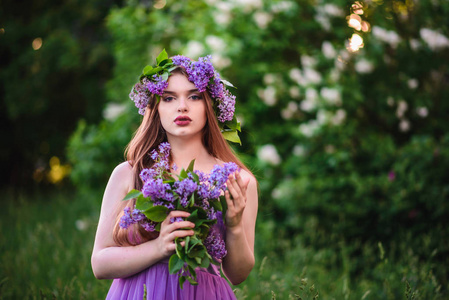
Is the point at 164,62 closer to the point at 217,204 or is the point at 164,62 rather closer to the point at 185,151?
the point at 185,151

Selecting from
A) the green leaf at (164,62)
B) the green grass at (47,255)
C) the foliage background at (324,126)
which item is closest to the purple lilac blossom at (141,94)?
the green leaf at (164,62)

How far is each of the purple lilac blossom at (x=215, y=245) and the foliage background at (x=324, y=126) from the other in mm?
1644

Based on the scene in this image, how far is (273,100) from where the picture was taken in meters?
5.29

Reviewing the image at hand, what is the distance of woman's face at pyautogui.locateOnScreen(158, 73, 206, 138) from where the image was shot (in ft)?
6.21

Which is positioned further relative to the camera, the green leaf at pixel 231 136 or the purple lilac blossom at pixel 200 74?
the green leaf at pixel 231 136

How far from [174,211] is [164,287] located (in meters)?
0.37

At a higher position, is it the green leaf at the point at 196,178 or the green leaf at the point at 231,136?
the green leaf at the point at 196,178

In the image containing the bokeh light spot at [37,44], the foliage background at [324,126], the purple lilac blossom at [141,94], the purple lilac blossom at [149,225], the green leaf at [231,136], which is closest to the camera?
the purple lilac blossom at [149,225]

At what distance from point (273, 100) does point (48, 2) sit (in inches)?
212

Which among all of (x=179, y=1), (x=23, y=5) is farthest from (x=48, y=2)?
(x=179, y=1)

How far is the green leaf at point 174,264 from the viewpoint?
5.20 ft

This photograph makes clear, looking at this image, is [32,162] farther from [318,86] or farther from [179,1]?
[318,86]

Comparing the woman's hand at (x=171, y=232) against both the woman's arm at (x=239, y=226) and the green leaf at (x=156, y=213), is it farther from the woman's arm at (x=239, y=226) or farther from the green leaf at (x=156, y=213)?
the woman's arm at (x=239, y=226)

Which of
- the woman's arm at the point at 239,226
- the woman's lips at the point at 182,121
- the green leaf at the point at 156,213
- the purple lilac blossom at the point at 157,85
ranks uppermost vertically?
the purple lilac blossom at the point at 157,85
